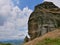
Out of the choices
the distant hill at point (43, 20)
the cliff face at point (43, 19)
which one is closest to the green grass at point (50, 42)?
the distant hill at point (43, 20)

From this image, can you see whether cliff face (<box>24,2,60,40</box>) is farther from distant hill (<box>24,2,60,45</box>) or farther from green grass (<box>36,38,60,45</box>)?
green grass (<box>36,38,60,45</box>)

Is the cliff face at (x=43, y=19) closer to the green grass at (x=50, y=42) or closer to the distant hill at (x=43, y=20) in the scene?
the distant hill at (x=43, y=20)

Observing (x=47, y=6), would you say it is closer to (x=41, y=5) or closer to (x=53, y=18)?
(x=41, y=5)

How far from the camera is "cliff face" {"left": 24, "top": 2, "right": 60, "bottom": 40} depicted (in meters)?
42.8

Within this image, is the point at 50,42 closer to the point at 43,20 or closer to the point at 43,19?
the point at 43,20

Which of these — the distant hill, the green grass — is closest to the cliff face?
the distant hill

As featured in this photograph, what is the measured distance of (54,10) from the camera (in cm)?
4638

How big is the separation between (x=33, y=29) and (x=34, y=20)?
6.70ft

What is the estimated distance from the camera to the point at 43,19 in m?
43.8

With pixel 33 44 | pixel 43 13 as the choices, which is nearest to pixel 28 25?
pixel 43 13

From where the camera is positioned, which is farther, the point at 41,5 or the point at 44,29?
the point at 41,5

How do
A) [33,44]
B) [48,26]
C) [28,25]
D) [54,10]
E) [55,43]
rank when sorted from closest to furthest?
[55,43], [33,44], [48,26], [54,10], [28,25]

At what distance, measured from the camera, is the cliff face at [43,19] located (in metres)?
42.8

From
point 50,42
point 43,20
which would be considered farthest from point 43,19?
point 50,42
